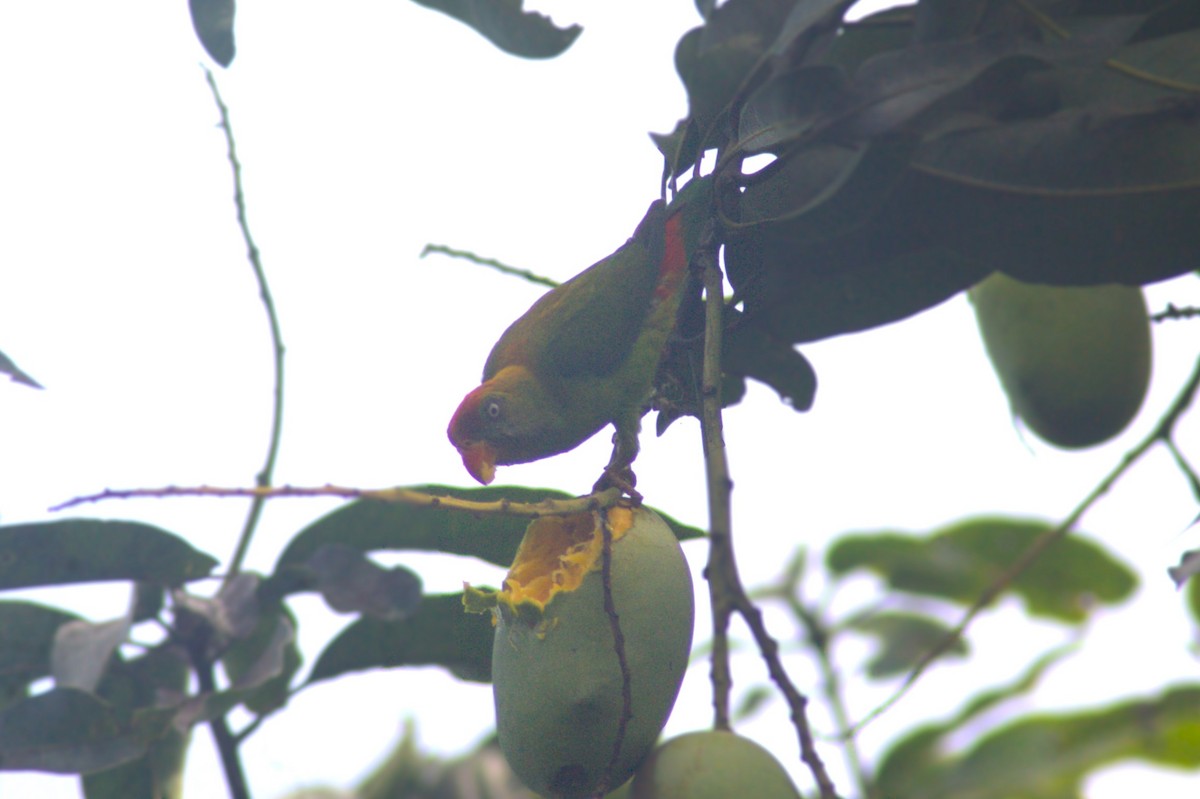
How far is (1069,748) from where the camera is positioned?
3232 mm

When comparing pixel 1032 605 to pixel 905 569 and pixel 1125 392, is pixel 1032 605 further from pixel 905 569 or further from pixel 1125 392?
pixel 1125 392

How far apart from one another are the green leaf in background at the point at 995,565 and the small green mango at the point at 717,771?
282 centimetres

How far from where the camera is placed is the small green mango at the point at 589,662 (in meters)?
→ 1.37

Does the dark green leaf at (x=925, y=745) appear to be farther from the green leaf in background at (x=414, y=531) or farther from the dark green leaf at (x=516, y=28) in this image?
the dark green leaf at (x=516, y=28)

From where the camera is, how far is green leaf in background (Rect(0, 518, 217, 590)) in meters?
2.17

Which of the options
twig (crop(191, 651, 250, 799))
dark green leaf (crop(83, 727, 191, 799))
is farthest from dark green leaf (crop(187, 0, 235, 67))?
dark green leaf (crop(83, 727, 191, 799))

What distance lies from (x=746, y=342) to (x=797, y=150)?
0.66m

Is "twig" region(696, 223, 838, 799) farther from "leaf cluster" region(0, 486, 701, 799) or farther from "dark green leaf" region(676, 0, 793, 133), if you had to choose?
"leaf cluster" region(0, 486, 701, 799)

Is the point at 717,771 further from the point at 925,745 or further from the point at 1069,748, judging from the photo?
the point at 925,745

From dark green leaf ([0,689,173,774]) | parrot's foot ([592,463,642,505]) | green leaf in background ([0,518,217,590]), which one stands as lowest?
dark green leaf ([0,689,173,774])

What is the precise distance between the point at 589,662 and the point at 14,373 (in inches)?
39.4

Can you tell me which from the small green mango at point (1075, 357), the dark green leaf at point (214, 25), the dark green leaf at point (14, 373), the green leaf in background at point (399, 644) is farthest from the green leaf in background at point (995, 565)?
the dark green leaf at point (14, 373)

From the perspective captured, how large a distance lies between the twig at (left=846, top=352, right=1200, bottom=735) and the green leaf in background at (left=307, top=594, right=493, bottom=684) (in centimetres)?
107

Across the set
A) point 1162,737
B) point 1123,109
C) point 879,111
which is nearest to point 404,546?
point 879,111
